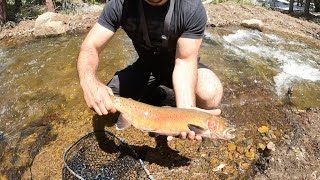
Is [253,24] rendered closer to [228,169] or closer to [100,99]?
[228,169]

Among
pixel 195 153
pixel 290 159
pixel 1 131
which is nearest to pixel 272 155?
pixel 290 159

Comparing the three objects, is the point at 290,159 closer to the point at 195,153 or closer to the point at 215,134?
the point at 195,153

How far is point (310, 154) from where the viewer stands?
14.2 ft

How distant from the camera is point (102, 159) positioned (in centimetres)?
401

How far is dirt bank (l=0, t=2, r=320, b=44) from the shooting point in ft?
32.9

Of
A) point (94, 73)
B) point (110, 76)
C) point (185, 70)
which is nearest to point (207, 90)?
point (185, 70)

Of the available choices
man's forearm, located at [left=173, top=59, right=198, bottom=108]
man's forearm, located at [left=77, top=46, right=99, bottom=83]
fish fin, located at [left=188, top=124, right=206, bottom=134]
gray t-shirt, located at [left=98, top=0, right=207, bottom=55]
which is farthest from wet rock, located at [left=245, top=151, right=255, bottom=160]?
man's forearm, located at [left=77, top=46, right=99, bottom=83]

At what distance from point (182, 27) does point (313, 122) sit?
2664mm

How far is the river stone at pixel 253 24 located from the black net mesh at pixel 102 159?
25.3ft

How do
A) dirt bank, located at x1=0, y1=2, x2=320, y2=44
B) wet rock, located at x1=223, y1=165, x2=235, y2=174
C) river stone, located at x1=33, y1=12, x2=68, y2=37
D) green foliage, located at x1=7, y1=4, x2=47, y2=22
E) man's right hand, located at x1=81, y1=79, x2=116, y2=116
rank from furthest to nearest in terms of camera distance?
green foliage, located at x1=7, y1=4, x2=47, y2=22 → dirt bank, located at x1=0, y1=2, x2=320, y2=44 → river stone, located at x1=33, y1=12, x2=68, y2=37 → wet rock, located at x1=223, y1=165, x2=235, y2=174 → man's right hand, located at x1=81, y1=79, x2=116, y2=116

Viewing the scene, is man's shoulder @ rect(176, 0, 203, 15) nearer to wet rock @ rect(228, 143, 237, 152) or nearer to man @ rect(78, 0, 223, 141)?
man @ rect(78, 0, 223, 141)

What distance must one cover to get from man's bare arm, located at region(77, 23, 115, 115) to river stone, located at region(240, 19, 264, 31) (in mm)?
7712

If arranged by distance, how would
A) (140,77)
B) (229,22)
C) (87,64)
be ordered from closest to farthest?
(87,64) → (140,77) → (229,22)

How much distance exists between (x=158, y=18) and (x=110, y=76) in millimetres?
2695
